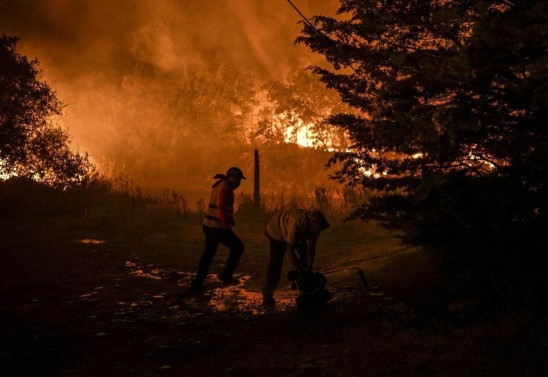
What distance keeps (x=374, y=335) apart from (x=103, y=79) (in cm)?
4280

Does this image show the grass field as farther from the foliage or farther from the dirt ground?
the foliage

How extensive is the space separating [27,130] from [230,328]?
1573 cm

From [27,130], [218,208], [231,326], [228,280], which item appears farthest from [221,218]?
[27,130]

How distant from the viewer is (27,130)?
1834cm

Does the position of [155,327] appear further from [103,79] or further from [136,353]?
[103,79]

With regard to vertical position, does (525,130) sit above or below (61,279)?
above

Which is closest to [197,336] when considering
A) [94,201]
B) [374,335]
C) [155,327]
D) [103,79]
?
[155,327]

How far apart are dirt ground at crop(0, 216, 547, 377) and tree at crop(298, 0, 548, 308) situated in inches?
38.8

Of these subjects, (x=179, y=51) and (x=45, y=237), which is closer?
(x=45, y=237)

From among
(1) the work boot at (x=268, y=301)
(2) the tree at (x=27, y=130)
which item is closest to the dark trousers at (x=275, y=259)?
(1) the work boot at (x=268, y=301)

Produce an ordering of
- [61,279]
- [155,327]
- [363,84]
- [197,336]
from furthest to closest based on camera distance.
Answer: [61,279] < [363,84] < [155,327] < [197,336]

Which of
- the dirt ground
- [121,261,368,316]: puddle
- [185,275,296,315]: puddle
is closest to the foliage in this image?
the dirt ground

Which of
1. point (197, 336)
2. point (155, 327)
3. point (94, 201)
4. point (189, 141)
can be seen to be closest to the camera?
point (197, 336)

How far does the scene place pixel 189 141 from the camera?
36844 millimetres
